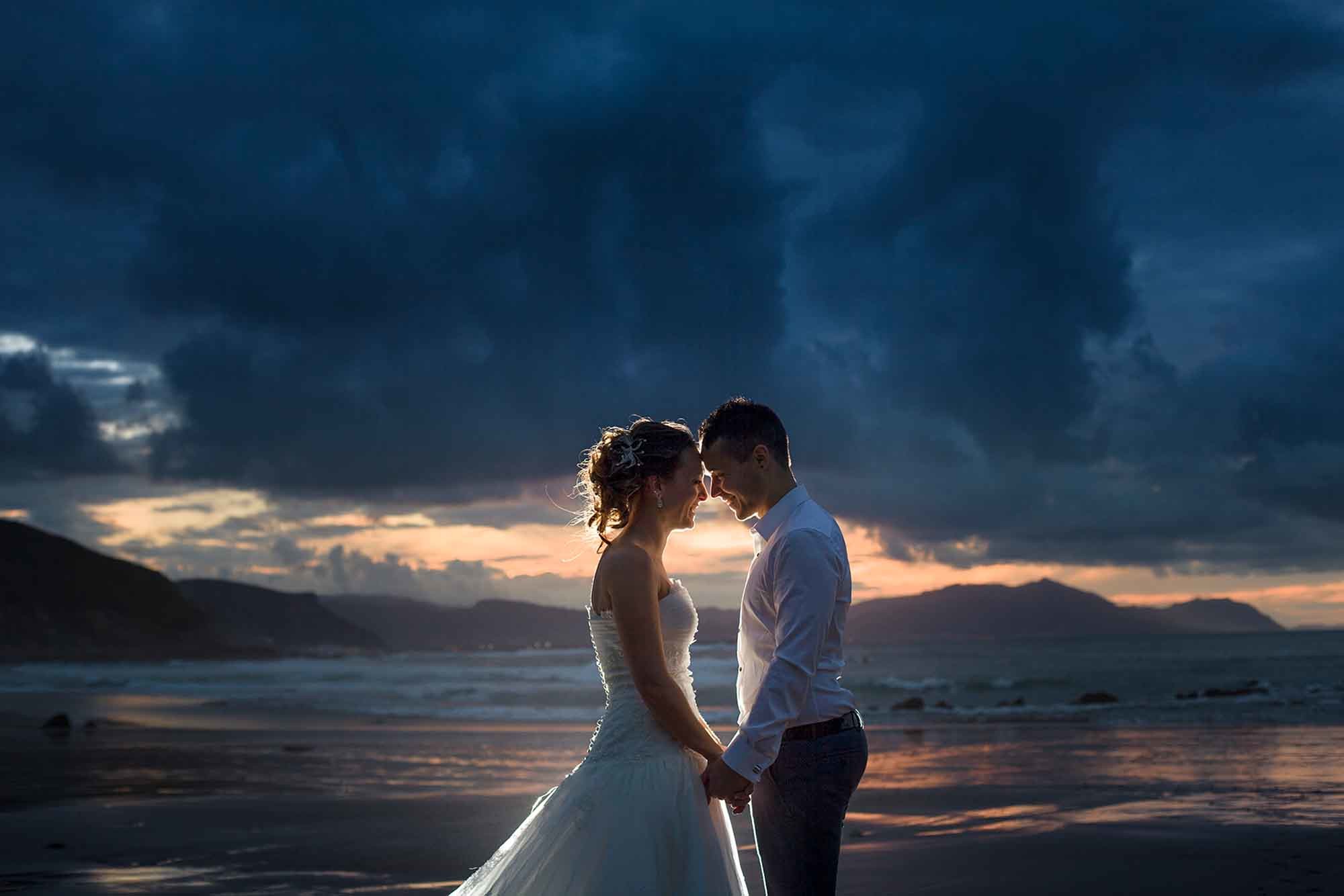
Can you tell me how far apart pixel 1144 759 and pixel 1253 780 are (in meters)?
2.27

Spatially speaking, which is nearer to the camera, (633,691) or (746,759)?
(746,759)

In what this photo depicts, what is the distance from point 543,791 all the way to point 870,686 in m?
23.7

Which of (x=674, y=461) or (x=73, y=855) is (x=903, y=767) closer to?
(x=73, y=855)

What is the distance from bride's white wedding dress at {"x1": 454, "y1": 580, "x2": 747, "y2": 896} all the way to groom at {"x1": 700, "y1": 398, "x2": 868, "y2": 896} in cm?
15

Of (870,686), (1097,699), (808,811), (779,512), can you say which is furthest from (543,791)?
(870,686)

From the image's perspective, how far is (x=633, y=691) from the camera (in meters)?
3.97

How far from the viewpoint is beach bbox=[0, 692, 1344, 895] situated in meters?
7.89

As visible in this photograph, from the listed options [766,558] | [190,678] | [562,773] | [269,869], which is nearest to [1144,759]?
[562,773]

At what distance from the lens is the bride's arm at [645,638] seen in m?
3.85

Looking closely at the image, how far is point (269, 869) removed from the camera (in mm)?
8211

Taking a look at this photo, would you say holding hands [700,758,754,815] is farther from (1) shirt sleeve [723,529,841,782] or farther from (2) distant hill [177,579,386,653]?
(2) distant hill [177,579,386,653]

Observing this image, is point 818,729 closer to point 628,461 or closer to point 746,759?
point 746,759

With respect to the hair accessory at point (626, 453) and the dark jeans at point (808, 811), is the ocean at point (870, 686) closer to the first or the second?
the dark jeans at point (808, 811)

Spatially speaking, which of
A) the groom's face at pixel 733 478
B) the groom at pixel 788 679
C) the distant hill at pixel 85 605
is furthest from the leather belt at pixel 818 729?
the distant hill at pixel 85 605
